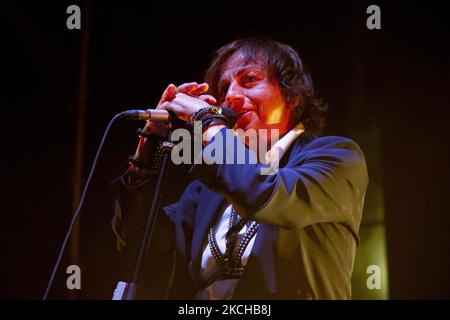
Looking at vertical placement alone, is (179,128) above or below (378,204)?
above

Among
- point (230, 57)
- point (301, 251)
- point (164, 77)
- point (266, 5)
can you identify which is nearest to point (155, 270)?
point (301, 251)

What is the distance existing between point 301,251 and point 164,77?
1.14 meters

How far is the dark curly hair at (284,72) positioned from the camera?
1.59m

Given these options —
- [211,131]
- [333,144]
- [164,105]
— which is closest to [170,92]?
[164,105]

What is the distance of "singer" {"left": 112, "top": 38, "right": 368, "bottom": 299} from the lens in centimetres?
112

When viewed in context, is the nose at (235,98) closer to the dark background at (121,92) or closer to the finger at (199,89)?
the finger at (199,89)

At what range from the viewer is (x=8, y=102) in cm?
205

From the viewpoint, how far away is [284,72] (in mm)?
1599

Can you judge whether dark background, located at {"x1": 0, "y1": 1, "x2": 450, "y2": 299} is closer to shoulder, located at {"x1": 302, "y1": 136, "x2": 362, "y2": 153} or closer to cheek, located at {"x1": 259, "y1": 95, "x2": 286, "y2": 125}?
cheek, located at {"x1": 259, "y1": 95, "x2": 286, "y2": 125}

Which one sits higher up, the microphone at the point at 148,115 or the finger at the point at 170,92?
the finger at the point at 170,92

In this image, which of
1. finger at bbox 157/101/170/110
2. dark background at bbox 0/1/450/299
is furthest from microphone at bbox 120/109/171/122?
dark background at bbox 0/1/450/299

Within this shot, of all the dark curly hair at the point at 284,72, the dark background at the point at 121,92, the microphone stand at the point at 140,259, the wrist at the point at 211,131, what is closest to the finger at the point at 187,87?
the wrist at the point at 211,131

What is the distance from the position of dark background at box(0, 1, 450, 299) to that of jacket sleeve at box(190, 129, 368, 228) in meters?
0.65
